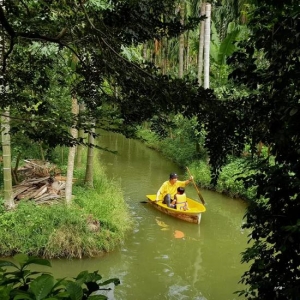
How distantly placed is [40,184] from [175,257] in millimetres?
3610

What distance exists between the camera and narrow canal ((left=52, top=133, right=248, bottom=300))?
21.5 feet

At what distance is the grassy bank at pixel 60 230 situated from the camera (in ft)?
22.2

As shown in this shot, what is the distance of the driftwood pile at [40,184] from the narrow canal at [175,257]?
1805 mm

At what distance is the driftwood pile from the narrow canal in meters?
1.81

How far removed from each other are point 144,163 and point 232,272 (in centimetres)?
954

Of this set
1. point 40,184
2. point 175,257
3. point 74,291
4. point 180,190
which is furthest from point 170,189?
point 74,291

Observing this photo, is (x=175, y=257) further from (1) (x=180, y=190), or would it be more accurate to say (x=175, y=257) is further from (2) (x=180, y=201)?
→ (1) (x=180, y=190)

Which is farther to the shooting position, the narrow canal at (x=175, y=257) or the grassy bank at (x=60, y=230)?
the grassy bank at (x=60, y=230)

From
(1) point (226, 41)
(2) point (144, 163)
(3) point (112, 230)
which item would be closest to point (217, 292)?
(3) point (112, 230)

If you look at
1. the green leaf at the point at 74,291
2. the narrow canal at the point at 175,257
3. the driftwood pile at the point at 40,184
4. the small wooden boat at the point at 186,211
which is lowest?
the narrow canal at the point at 175,257

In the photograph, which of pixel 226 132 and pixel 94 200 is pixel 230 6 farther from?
pixel 226 132

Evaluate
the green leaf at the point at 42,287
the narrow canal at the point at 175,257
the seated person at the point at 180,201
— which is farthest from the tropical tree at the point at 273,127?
the seated person at the point at 180,201

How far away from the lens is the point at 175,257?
775cm

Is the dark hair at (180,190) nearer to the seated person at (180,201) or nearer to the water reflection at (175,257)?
the seated person at (180,201)
